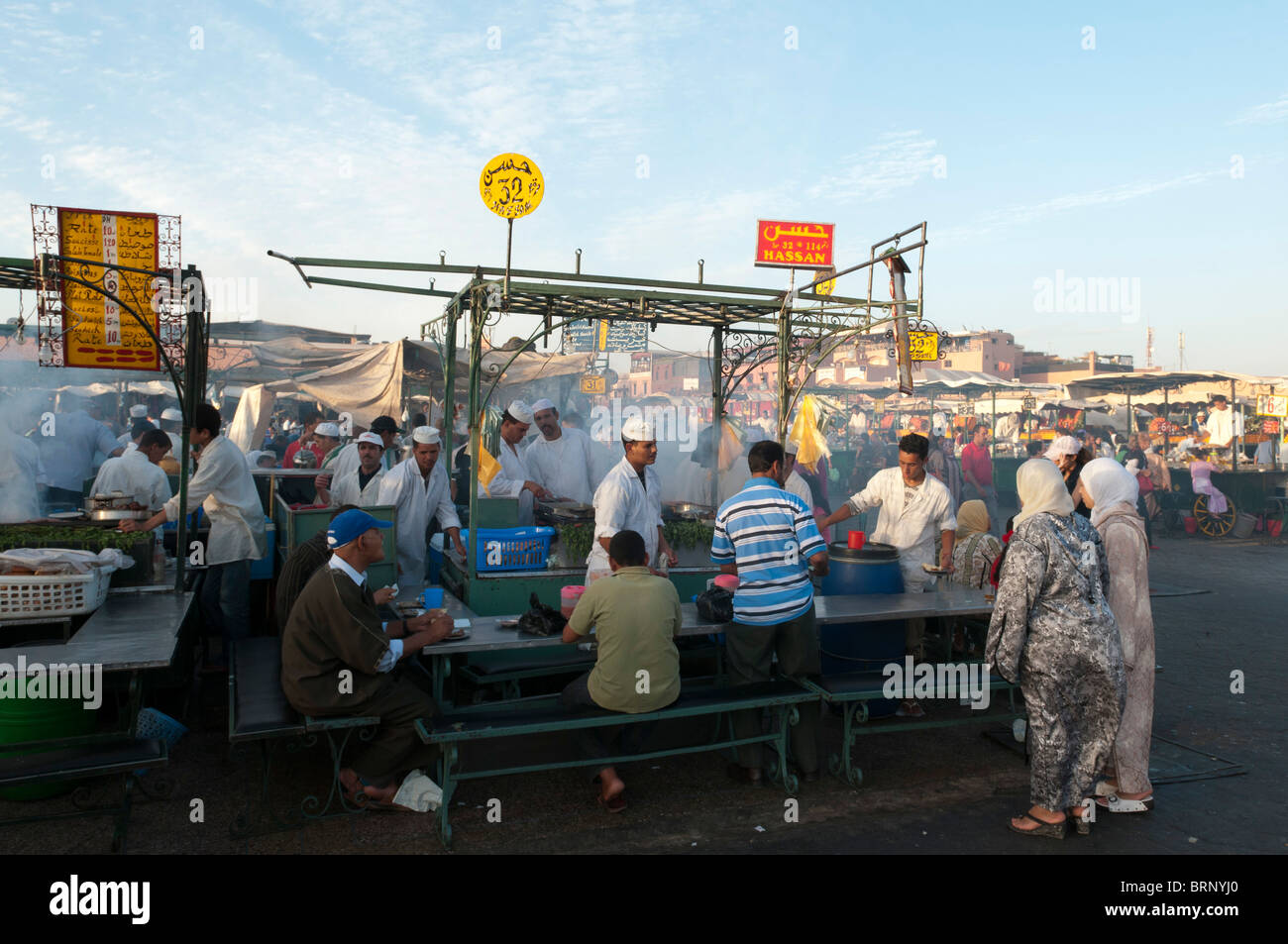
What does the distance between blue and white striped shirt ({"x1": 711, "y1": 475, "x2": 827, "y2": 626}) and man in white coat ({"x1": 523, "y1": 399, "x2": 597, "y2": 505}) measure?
317 centimetres

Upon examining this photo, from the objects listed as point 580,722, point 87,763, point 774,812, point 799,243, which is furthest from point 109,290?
point 799,243

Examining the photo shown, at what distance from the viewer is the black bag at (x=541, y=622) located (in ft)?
15.6

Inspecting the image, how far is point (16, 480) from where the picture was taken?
8086mm

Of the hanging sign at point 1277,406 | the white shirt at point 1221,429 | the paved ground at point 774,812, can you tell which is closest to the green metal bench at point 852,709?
the paved ground at point 774,812

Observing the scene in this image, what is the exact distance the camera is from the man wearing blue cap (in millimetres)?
4141

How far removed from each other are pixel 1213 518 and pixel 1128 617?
49.3ft

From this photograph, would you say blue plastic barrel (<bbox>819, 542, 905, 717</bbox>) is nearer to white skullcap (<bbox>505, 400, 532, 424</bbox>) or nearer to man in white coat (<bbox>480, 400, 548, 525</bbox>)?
man in white coat (<bbox>480, 400, 548, 525</bbox>)

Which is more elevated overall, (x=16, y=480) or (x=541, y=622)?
(x=16, y=480)

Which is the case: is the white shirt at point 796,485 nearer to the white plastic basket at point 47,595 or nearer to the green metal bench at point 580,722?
the green metal bench at point 580,722

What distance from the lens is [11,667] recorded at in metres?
3.86

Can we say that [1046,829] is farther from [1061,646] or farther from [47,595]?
[47,595]
